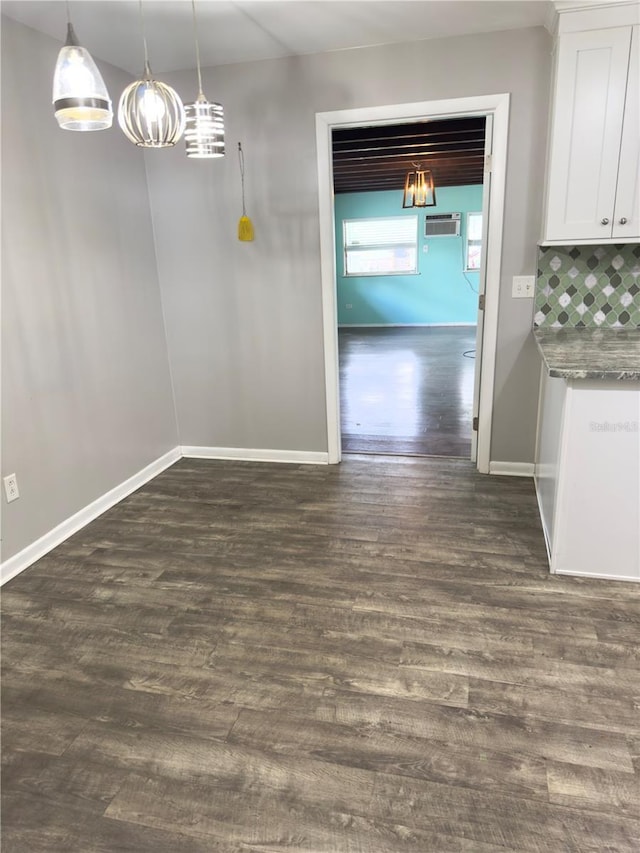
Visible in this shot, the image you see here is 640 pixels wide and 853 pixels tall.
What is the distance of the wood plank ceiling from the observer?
4.62m

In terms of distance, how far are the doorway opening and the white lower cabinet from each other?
1415 mm

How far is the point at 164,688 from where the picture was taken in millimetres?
1842

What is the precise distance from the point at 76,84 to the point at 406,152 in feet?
17.0

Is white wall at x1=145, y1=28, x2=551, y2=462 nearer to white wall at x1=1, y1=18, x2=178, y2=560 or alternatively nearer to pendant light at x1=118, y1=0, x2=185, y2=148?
white wall at x1=1, y1=18, x2=178, y2=560

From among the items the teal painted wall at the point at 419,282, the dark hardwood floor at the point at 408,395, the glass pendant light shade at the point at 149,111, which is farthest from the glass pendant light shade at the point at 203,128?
the teal painted wall at the point at 419,282

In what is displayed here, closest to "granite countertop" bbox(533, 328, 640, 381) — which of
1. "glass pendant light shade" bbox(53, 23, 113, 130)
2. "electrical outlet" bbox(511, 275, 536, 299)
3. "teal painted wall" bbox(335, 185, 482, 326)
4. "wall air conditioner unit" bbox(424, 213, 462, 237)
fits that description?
"electrical outlet" bbox(511, 275, 536, 299)

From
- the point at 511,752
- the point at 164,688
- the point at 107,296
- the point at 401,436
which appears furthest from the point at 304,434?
the point at 511,752

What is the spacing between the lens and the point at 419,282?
10.4 m

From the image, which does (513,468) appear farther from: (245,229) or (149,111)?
(149,111)

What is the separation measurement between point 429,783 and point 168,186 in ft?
11.5

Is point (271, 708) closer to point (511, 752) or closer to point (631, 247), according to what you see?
point (511, 752)

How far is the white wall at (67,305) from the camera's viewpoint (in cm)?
252

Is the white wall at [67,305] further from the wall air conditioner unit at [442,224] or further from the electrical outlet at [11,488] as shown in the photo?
the wall air conditioner unit at [442,224]

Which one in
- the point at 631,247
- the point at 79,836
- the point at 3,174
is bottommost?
the point at 79,836
